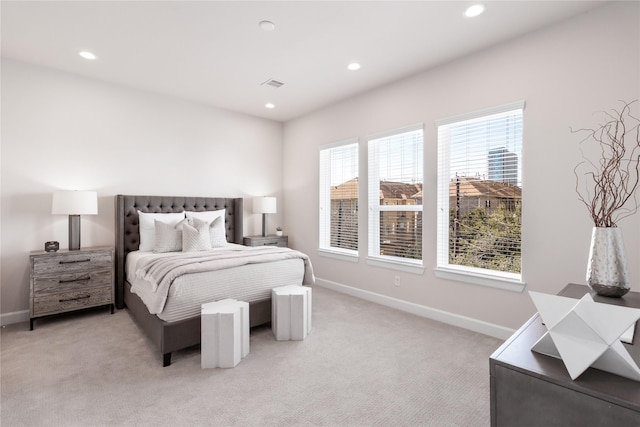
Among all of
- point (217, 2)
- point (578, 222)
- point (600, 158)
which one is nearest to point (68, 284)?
point (217, 2)

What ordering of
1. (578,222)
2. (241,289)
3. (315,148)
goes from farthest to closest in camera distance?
(315,148)
(241,289)
(578,222)

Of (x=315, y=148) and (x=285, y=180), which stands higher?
(x=315, y=148)

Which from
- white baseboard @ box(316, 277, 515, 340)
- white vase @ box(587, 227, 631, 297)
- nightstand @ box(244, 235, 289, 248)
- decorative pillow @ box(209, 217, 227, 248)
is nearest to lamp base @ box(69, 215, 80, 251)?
decorative pillow @ box(209, 217, 227, 248)

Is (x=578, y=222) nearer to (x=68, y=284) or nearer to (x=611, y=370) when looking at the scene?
(x=611, y=370)

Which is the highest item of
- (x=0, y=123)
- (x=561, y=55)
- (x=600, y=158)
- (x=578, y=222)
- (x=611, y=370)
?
(x=561, y=55)

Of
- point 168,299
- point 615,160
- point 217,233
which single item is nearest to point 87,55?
point 217,233

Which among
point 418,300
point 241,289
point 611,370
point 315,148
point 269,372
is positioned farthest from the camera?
point 315,148

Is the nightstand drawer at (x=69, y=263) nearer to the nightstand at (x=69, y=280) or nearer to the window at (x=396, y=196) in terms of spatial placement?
the nightstand at (x=69, y=280)

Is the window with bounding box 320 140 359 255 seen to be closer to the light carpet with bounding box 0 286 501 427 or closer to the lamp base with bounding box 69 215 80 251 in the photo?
the light carpet with bounding box 0 286 501 427

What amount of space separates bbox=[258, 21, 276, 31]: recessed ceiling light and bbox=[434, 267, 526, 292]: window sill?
2826 millimetres

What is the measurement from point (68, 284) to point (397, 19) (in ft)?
13.4

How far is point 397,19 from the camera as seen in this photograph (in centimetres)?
249

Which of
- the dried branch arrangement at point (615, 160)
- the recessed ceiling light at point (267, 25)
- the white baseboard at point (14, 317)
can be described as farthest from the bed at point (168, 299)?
the dried branch arrangement at point (615, 160)

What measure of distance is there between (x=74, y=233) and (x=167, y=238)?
947 millimetres
